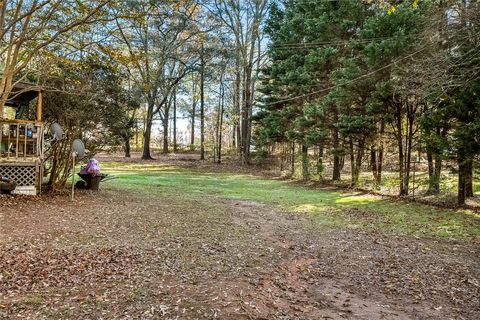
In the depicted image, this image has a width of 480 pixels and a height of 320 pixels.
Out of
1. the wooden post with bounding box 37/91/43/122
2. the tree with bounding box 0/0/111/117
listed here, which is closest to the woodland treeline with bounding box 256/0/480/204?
the tree with bounding box 0/0/111/117

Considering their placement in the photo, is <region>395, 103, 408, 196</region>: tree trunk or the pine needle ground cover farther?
<region>395, 103, 408, 196</region>: tree trunk

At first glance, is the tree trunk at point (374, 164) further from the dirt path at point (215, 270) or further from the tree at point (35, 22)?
the tree at point (35, 22)

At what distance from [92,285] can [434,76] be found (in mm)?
7612

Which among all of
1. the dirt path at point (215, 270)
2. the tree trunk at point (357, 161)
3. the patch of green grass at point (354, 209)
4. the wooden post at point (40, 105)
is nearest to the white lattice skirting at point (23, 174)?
the wooden post at point (40, 105)

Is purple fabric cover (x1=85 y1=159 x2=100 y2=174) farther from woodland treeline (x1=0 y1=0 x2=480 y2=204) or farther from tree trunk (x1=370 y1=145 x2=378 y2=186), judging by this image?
tree trunk (x1=370 y1=145 x2=378 y2=186)

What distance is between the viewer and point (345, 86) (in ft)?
44.5

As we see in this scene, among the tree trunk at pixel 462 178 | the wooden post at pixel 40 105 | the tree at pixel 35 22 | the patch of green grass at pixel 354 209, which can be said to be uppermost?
the tree at pixel 35 22

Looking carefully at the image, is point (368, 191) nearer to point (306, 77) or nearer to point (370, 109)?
point (370, 109)

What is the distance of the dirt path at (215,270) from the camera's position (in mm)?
3648

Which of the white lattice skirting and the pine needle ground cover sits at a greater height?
the white lattice skirting

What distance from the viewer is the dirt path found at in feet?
12.0

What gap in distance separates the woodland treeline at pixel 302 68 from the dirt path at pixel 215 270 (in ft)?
11.8

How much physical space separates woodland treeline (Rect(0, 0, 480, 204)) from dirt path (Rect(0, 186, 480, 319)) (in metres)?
3.60

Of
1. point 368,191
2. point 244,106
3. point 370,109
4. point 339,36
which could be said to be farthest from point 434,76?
point 244,106
